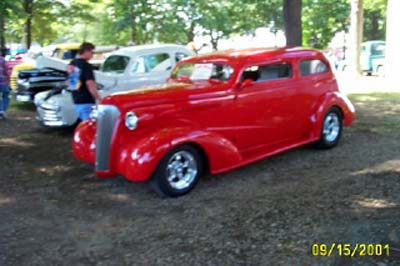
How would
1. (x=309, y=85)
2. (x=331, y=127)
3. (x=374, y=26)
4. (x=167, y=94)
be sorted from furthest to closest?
(x=374, y=26), (x=331, y=127), (x=309, y=85), (x=167, y=94)

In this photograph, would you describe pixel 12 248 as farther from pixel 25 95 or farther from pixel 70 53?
pixel 70 53

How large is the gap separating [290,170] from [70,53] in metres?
9.98

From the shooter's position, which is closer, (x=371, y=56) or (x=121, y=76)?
(x=121, y=76)

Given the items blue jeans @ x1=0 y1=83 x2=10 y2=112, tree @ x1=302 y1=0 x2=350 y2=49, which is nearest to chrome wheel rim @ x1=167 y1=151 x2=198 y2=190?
blue jeans @ x1=0 y1=83 x2=10 y2=112

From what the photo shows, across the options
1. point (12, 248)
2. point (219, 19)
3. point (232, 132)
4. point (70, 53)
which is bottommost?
point (12, 248)

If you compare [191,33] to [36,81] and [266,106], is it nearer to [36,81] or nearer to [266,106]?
[36,81]

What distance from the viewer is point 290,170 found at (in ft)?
21.0

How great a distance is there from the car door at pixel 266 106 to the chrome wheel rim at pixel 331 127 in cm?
74

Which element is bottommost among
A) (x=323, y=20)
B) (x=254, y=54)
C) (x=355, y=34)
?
(x=254, y=54)

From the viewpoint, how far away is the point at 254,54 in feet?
21.5

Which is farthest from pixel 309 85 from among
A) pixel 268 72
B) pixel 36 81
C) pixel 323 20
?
pixel 323 20

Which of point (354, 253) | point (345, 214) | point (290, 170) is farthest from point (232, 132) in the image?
point (354, 253)

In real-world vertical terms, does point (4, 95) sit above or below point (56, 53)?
below

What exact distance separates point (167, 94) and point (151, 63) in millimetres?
4904
